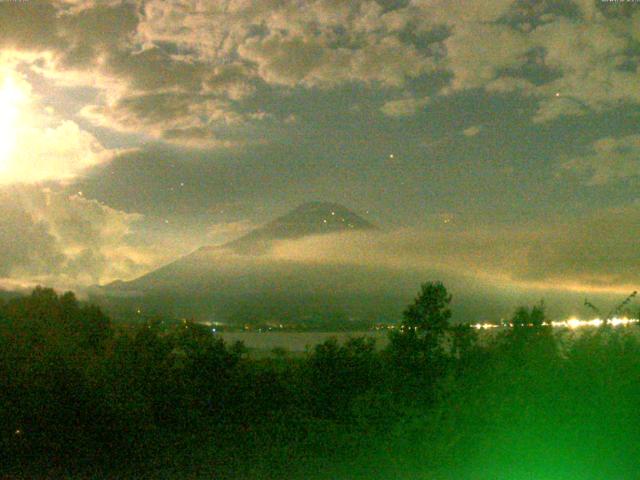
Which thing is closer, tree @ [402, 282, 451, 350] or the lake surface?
tree @ [402, 282, 451, 350]

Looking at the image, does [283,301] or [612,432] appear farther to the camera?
[283,301]

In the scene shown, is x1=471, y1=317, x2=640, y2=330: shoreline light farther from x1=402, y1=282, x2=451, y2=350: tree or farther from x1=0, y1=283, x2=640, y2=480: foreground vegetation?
x1=402, y1=282, x2=451, y2=350: tree

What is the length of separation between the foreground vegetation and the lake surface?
2.02 ft

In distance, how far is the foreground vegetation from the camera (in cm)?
1098

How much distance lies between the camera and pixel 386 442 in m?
12.1

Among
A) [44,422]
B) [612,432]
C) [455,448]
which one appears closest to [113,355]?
[44,422]

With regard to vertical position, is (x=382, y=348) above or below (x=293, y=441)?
above

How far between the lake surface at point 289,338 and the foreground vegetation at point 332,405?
614 millimetres

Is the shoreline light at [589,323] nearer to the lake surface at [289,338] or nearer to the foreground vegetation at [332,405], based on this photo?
the foreground vegetation at [332,405]

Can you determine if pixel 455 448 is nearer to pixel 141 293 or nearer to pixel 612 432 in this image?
pixel 612 432

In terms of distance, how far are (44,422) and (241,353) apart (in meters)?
4.75

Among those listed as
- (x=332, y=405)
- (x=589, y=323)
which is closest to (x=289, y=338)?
(x=332, y=405)

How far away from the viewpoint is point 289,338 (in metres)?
21.9

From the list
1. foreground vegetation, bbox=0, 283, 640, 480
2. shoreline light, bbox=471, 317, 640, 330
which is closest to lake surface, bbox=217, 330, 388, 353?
foreground vegetation, bbox=0, 283, 640, 480
